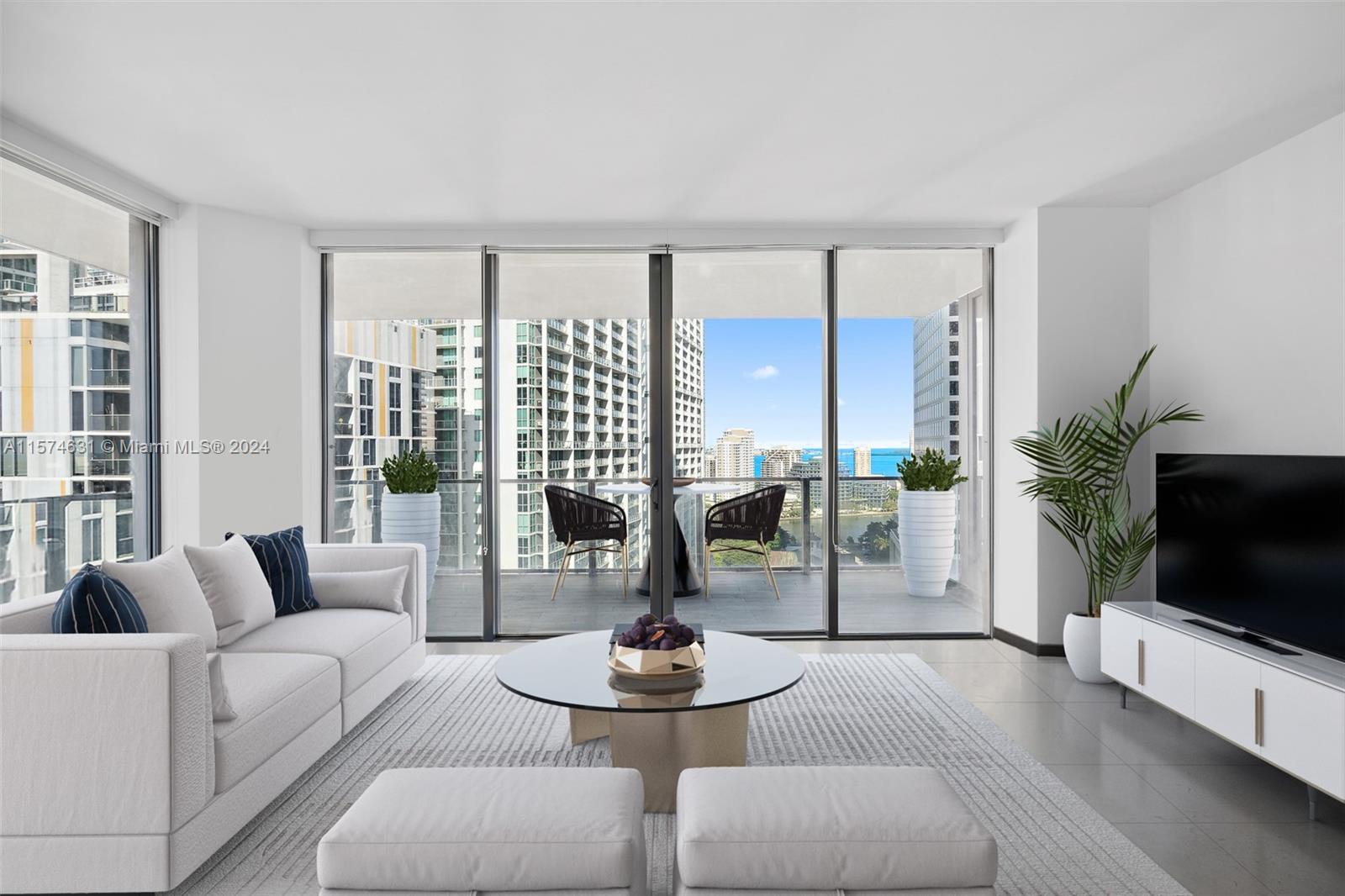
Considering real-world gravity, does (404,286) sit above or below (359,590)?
above

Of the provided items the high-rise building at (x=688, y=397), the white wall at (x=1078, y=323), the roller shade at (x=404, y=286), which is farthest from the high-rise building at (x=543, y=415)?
the white wall at (x=1078, y=323)

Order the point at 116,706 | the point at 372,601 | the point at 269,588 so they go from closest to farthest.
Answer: the point at 116,706 → the point at 269,588 → the point at 372,601

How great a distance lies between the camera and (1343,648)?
284cm

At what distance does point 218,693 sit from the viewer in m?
2.43

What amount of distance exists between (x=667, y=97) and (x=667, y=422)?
2.50 meters

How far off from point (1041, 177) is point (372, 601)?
4.04 m

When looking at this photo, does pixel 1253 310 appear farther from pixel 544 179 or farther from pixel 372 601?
pixel 372 601

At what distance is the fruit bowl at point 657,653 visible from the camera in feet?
9.71

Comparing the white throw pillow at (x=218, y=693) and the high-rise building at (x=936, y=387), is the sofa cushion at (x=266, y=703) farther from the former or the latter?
the high-rise building at (x=936, y=387)

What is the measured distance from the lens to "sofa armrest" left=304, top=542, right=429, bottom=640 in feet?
13.9

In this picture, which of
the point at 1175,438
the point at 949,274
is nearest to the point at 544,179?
the point at 949,274

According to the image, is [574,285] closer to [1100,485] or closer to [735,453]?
[735,453]

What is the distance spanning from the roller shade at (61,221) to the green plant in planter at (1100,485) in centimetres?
500

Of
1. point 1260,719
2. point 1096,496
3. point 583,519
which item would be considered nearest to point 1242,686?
point 1260,719
